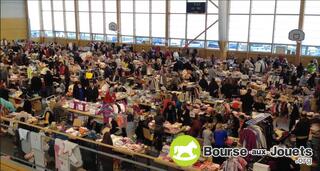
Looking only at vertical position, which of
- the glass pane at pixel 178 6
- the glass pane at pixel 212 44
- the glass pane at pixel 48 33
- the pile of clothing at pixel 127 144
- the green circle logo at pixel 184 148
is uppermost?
the glass pane at pixel 178 6

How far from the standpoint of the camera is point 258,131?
34.7 ft

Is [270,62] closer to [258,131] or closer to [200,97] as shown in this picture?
[200,97]

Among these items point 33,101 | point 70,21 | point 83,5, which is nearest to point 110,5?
point 83,5

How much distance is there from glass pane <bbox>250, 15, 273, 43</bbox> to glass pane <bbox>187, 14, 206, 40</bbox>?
13.2ft

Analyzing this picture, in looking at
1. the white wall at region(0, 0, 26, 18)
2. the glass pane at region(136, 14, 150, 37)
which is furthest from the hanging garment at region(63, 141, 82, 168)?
the white wall at region(0, 0, 26, 18)

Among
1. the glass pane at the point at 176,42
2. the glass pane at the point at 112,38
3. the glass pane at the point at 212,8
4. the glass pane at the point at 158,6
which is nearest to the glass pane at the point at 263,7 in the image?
the glass pane at the point at 212,8

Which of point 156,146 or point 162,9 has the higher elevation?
point 162,9

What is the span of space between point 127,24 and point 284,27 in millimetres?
14137

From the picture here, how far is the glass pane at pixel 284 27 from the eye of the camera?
84.4ft

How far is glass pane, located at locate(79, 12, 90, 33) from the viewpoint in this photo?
36.7 meters

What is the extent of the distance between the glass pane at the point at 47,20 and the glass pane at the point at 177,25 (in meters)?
15.4

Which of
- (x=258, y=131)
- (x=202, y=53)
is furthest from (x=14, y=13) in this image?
(x=258, y=131)

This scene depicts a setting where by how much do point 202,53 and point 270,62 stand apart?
21.3ft

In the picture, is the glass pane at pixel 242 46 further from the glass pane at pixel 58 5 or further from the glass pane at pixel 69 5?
the glass pane at pixel 58 5
